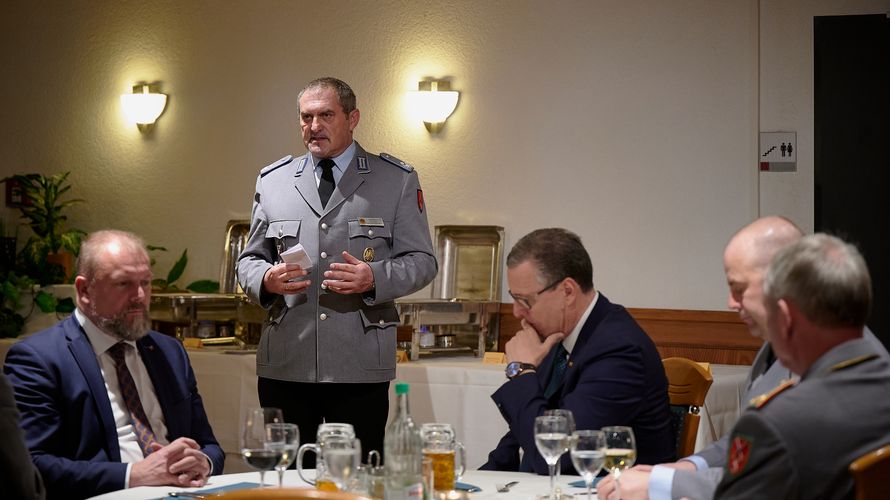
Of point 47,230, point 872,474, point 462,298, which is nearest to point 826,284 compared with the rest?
point 872,474

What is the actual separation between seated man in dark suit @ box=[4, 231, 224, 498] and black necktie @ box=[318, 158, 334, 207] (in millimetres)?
896

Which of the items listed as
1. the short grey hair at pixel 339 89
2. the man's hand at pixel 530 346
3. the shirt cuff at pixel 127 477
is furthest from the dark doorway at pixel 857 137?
the shirt cuff at pixel 127 477

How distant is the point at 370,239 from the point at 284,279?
14.5 inches

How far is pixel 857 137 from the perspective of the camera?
5.41 metres

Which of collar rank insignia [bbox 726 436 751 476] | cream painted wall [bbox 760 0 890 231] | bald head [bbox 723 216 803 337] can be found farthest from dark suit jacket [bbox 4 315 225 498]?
cream painted wall [bbox 760 0 890 231]

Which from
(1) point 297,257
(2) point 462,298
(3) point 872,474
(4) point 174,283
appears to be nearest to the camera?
(3) point 872,474

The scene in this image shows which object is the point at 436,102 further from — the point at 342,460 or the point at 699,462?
the point at 342,460

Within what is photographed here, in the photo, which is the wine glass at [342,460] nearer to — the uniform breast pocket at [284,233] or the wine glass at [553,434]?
the wine glass at [553,434]

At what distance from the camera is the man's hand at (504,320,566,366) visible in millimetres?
3107

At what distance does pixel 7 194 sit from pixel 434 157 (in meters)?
3.15

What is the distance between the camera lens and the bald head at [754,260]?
256 centimetres

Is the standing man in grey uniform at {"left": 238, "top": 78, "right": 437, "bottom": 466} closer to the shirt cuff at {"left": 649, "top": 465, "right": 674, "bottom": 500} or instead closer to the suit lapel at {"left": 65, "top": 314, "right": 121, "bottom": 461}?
the suit lapel at {"left": 65, "top": 314, "right": 121, "bottom": 461}

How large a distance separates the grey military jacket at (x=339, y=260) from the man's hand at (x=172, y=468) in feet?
3.75

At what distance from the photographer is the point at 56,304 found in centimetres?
602
